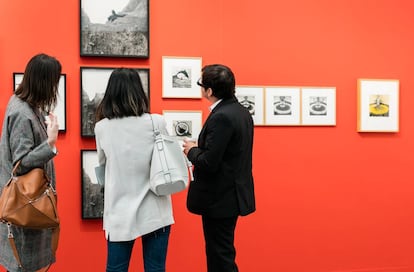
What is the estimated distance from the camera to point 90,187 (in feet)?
11.7

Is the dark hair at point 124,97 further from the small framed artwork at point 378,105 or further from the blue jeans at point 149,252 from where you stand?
the small framed artwork at point 378,105

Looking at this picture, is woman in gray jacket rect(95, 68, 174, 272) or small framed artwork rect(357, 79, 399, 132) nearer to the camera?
woman in gray jacket rect(95, 68, 174, 272)

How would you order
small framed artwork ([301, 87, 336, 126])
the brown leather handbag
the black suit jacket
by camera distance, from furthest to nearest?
small framed artwork ([301, 87, 336, 126]), the black suit jacket, the brown leather handbag

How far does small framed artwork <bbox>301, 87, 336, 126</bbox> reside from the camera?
392 centimetres

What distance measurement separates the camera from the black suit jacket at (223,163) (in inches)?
108

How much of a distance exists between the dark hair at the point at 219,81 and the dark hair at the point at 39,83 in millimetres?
873

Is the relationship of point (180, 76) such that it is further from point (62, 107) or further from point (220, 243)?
point (220, 243)

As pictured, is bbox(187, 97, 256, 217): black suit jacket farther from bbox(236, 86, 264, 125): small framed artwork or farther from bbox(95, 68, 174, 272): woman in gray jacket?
bbox(236, 86, 264, 125): small framed artwork

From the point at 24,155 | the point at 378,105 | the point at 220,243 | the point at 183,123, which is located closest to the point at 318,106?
the point at 378,105

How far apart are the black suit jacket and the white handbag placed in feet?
0.96

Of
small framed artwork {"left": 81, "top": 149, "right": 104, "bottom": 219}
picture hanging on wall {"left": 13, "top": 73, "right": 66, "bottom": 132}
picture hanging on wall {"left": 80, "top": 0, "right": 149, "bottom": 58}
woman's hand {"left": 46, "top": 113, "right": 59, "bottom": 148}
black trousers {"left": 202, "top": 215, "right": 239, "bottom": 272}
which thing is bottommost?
black trousers {"left": 202, "top": 215, "right": 239, "bottom": 272}

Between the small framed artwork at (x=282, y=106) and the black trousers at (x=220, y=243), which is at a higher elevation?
the small framed artwork at (x=282, y=106)

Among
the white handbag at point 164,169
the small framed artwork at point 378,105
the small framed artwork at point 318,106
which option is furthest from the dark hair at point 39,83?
the small framed artwork at point 378,105

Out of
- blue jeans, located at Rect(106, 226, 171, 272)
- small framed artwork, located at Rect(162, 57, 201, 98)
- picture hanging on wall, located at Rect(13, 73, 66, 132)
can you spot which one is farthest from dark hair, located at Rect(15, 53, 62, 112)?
small framed artwork, located at Rect(162, 57, 201, 98)
